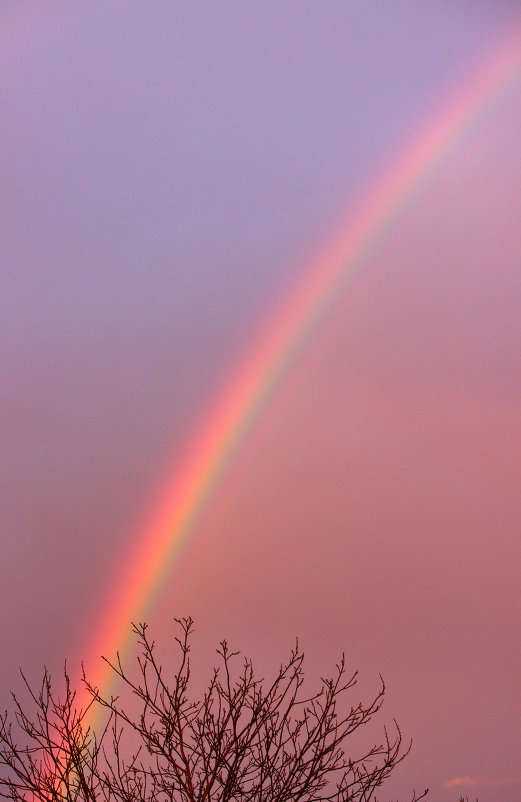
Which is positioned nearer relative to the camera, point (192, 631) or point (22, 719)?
point (22, 719)

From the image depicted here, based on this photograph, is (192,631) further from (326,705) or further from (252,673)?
(326,705)

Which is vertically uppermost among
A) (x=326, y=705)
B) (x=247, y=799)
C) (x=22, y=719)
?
(x=22, y=719)

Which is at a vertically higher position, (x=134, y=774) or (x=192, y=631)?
(x=192, y=631)

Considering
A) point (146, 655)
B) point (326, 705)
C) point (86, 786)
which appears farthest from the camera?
point (146, 655)

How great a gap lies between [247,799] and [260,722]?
0.60 metres

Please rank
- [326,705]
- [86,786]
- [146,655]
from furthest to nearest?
[146,655], [326,705], [86,786]

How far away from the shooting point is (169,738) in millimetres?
7727

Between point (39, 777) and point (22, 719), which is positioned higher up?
point (22, 719)

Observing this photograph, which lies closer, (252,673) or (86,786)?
(86,786)

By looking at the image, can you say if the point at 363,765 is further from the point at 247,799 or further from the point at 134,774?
the point at 134,774

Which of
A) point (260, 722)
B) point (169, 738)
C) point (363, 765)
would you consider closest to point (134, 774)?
point (169, 738)

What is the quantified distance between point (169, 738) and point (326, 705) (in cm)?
135

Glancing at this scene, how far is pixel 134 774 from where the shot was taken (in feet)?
27.1

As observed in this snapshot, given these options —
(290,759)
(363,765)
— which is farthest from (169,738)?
(363,765)
